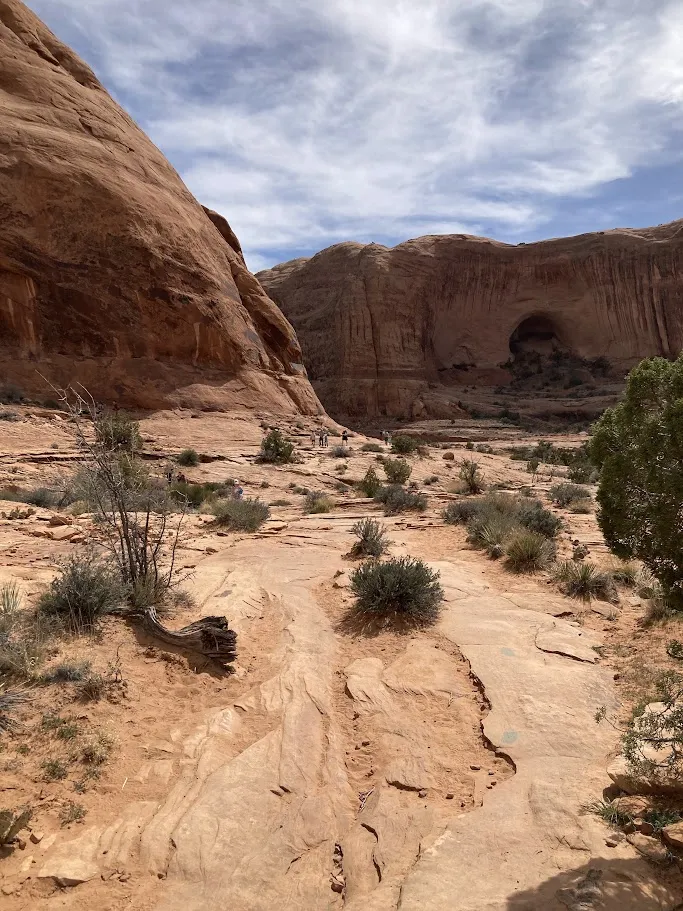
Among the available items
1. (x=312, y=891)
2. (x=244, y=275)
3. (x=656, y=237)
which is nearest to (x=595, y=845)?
(x=312, y=891)

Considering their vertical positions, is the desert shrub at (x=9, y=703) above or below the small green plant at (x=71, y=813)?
above

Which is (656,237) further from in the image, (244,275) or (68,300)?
(68,300)

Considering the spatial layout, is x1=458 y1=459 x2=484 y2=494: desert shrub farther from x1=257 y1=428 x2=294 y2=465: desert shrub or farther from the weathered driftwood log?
the weathered driftwood log

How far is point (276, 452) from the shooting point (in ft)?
60.8

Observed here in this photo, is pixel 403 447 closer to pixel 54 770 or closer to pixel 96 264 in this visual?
pixel 96 264

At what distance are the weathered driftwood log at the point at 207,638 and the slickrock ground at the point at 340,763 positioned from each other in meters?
0.14

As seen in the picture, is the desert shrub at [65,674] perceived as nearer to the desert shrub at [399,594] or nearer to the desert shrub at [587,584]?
the desert shrub at [399,594]

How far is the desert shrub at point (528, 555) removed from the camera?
302 inches

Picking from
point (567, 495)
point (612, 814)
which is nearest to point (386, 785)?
point (612, 814)

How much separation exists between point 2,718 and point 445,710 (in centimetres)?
299

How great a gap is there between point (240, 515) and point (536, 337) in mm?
47639

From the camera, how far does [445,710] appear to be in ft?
14.4

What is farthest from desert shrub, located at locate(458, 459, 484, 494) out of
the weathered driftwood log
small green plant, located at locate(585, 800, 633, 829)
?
small green plant, located at locate(585, 800, 633, 829)

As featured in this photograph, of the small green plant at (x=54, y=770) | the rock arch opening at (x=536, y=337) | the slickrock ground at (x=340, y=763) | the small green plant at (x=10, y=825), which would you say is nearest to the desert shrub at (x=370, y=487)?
the slickrock ground at (x=340, y=763)
